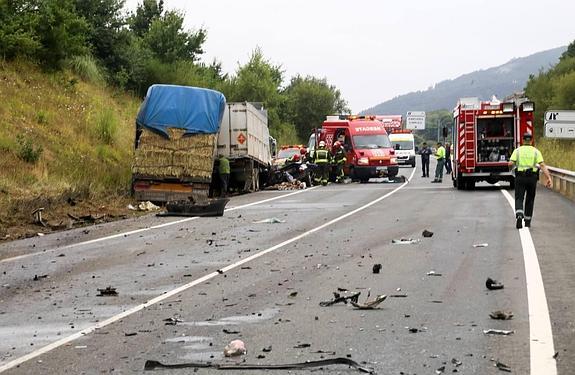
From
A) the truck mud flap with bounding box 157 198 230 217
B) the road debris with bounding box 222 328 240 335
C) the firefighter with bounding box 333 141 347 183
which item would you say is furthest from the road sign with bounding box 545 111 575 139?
the road debris with bounding box 222 328 240 335

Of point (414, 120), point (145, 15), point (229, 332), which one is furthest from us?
point (414, 120)

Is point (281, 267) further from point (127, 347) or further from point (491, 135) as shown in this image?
point (491, 135)

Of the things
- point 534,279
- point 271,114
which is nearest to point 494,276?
point 534,279

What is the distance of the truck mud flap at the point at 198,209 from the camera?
21.9 metres

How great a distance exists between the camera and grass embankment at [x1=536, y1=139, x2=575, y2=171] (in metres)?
35.1

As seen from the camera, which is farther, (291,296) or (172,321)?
(291,296)

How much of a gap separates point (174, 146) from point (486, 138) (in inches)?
428

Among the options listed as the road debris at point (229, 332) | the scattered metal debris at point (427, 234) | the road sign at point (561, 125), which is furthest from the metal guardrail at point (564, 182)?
the road debris at point (229, 332)

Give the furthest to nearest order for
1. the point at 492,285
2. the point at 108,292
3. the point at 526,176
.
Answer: the point at 526,176 < the point at 108,292 < the point at 492,285

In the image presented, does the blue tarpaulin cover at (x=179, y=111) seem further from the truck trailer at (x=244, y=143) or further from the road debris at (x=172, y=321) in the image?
the road debris at (x=172, y=321)

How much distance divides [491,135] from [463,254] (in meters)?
18.1

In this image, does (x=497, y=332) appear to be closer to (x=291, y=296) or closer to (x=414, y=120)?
(x=291, y=296)

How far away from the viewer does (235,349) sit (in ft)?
23.5

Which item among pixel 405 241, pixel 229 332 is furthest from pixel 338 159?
pixel 229 332
